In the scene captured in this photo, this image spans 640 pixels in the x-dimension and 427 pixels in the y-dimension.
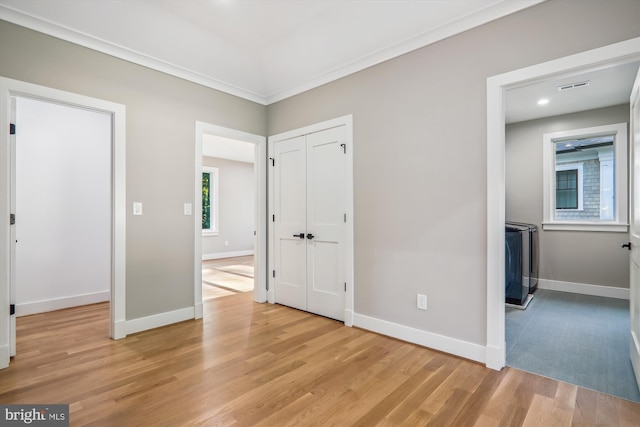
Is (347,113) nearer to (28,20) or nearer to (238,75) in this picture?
(238,75)

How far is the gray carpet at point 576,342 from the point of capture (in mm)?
2217

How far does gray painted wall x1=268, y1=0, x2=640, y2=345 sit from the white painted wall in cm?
308

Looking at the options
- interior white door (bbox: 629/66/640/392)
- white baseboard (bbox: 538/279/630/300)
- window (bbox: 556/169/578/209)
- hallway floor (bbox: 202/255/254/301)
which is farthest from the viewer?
window (bbox: 556/169/578/209)

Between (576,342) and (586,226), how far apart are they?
2.45 meters

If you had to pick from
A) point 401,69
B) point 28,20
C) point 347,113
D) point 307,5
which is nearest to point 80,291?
point 28,20

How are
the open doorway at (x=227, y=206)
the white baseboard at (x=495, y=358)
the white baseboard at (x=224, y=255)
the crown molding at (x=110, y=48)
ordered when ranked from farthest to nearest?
the white baseboard at (x=224, y=255), the open doorway at (x=227, y=206), the crown molding at (x=110, y=48), the white baseboard at (x=495, y=358)

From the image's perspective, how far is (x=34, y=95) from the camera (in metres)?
2.54

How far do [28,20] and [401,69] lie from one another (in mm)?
3150

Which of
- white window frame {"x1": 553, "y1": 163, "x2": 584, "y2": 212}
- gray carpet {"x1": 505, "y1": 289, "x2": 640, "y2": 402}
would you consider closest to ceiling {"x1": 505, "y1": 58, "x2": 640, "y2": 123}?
white window frame {"x1": 553, "y1": 163, "x2": 584, "y2": 212}

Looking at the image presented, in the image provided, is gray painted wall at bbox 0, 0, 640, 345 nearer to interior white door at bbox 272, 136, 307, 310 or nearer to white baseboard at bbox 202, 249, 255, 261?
interior white door at bbox 272, 136, 307, 310

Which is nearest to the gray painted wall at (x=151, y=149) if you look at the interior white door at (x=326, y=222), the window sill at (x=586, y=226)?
the interior white door at (x=326, y=222)

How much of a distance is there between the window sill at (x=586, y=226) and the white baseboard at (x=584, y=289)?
2.62ft

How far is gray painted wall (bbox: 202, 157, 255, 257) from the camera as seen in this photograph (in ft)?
28.3

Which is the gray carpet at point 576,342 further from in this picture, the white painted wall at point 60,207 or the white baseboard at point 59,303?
the white baseboard at point 59,303
